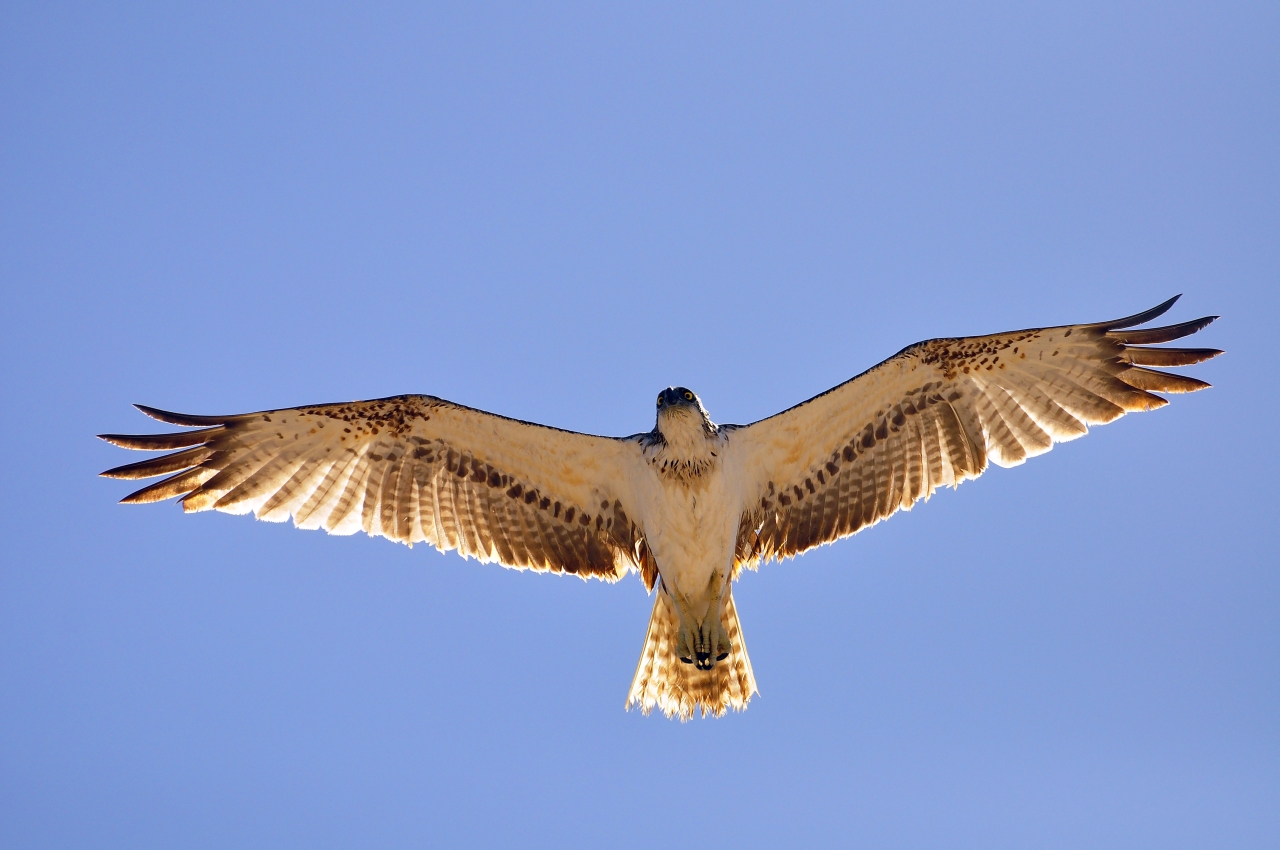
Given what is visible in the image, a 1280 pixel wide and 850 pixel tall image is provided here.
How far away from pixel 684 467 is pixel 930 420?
2.16m

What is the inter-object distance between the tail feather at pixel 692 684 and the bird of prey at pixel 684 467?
1 cm

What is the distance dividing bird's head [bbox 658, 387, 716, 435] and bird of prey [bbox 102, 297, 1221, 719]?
0.06ft

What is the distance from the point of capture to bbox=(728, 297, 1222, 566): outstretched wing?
8.58 metres

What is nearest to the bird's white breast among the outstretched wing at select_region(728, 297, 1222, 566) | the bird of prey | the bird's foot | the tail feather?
the bird of prey

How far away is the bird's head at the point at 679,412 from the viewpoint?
27.4ft

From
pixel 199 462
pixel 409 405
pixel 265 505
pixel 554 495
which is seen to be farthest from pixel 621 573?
pixel 199 462

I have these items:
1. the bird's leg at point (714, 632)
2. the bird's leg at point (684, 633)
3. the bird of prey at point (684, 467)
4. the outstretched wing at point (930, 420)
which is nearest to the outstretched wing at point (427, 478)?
the bird of prey at point (684, 467)

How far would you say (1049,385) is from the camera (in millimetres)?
8781

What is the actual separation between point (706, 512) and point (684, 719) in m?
1.71

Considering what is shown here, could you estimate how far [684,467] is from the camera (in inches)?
→ 333

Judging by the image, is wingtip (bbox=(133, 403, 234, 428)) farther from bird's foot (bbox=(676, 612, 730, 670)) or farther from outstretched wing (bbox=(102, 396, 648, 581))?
bird's foot (bbox=(676, 612, 730, 670))

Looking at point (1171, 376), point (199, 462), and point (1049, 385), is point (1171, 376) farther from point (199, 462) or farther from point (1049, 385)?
point (199, 462)

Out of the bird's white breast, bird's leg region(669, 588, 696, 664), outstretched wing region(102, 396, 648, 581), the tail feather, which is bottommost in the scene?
the tail feather

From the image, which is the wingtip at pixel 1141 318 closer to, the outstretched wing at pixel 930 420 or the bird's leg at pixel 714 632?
the outstretched wing at pixel 930 420
